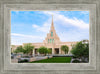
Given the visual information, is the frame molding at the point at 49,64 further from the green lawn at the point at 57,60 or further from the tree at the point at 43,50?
the tree at the point at 43,50

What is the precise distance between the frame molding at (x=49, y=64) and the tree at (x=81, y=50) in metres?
0.14

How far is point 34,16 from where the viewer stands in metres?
1.97

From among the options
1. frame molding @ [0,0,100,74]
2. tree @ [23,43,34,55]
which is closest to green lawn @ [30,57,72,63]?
frame molding @ [0,0,100,74]

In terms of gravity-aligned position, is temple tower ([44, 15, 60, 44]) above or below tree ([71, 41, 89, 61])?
above

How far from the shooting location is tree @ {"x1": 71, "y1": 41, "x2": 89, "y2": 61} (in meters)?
1.91

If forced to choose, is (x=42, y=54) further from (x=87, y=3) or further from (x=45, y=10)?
(x=87, y=3)

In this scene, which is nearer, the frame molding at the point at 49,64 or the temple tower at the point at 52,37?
the frame molding at the point at 49,64

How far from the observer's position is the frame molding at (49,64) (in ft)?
5.48

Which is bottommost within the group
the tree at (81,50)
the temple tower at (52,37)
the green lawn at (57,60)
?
the green lawn at (57,60)

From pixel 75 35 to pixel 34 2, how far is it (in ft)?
3.07

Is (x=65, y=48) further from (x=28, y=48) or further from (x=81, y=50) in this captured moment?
(x=28, y=48)

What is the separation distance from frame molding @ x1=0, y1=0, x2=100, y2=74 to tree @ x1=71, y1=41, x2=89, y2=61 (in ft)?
0.45

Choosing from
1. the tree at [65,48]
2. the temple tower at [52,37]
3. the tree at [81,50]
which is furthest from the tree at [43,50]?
the tree at [81,50]

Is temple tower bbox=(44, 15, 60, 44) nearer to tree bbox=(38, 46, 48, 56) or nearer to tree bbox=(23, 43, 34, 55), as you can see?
tree bbox=(38, 46, 48, 56)
